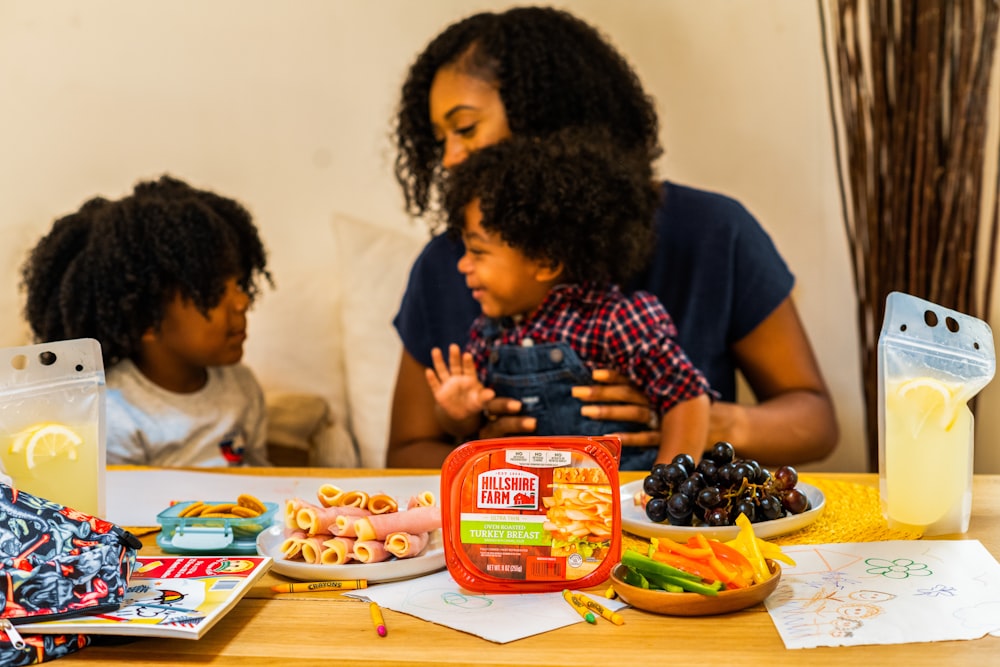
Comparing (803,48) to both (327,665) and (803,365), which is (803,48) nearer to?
(803,365)

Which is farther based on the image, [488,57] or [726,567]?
[488,57]

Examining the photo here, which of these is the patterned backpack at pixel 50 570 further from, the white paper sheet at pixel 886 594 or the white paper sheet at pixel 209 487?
the white paper sheet at pixel 886 594

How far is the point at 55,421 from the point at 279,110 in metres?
1.62

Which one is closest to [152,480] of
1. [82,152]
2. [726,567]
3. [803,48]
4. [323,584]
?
[323,584]

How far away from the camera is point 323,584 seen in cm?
84

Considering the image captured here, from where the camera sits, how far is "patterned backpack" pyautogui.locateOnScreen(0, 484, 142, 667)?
695 millimetres

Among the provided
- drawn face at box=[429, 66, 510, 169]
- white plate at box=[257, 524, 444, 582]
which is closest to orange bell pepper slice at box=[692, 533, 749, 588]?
white plate at box=[257, 524, 444, 582]

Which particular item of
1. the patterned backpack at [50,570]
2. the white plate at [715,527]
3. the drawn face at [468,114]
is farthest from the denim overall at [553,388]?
the patterned backpack at [50,570]

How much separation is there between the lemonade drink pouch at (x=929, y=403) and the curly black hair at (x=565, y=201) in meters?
0.69

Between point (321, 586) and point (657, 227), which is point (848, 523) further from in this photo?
point (657, 227)

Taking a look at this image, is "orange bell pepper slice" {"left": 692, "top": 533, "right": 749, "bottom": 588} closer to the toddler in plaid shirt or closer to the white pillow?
the toddler in plaid shirt

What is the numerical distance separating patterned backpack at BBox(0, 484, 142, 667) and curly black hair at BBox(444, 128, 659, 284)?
0.88 m

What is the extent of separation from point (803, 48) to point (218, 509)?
1750 mm

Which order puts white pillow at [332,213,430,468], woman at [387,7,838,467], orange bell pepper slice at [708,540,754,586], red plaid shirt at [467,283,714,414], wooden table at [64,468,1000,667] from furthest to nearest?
white pillow at [332,213,430,468], woman at [387,7,838,467], red plaid shirt at [467,283,714,414], orange bell pepper slice at [708,540,754,586], wooden table at [64,468,1000,667]
